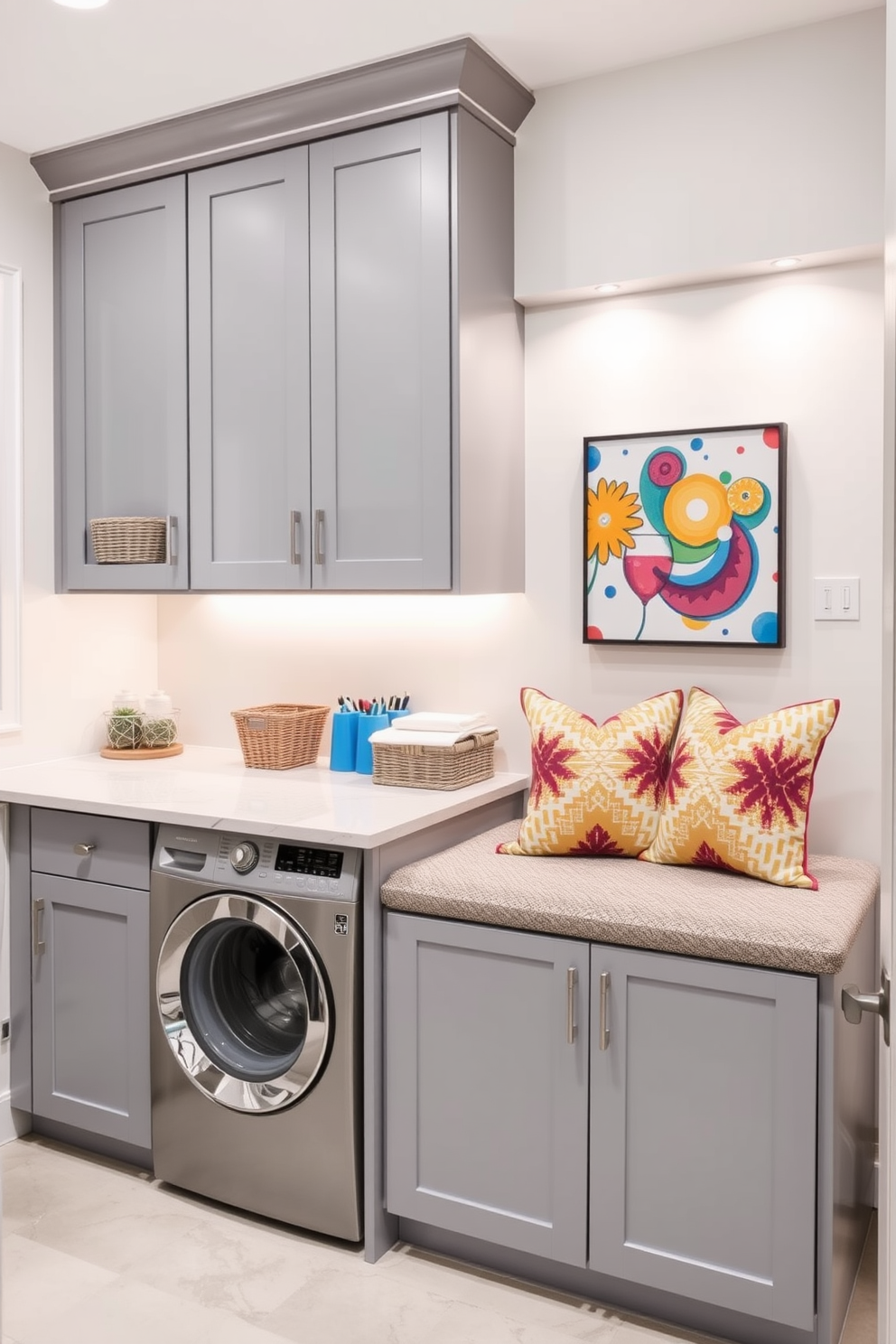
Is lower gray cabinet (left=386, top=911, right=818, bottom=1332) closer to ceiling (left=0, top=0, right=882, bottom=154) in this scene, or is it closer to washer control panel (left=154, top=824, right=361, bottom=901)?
washer control panel (left=154, top=824, right=361, bottom=901)

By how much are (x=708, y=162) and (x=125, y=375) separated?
64.8 inches

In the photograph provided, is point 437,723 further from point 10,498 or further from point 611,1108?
point 10,498

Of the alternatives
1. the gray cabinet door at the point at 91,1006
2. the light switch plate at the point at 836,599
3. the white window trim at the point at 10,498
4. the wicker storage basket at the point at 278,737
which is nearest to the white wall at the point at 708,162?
the light switch plate at the point at 836,599

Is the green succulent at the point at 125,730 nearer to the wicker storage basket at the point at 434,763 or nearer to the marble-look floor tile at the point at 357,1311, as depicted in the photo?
the wicker storage basket at the point at 434,763

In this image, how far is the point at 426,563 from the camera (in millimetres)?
2619

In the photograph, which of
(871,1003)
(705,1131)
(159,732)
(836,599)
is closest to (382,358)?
(836,599)

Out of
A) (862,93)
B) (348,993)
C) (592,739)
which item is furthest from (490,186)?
(348,993)

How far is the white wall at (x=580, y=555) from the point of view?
8.15ft

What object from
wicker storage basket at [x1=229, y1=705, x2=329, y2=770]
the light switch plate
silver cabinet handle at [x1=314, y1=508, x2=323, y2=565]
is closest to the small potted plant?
wicker storage basket at [x1=229, y1=705, x2=329, y2=770]

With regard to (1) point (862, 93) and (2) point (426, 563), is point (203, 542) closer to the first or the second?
(2) point (426, 563)

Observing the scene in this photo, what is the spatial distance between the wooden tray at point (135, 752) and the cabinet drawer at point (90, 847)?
466 mm

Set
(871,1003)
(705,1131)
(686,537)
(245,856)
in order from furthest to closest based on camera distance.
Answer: (686,537) < (245,856) < (705,1131) < (871,1003)

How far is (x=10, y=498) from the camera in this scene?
303 cm

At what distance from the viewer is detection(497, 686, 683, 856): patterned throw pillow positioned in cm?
240
